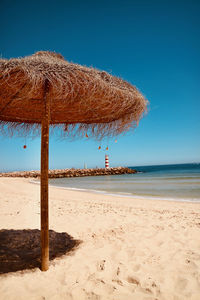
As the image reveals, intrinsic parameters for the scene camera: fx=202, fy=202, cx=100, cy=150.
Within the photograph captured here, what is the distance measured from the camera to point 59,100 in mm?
2891

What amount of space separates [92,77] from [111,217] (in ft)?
14.2

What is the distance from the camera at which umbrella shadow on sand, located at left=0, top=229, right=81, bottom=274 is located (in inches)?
107

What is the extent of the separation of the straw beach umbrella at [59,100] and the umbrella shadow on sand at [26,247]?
0.45 meters

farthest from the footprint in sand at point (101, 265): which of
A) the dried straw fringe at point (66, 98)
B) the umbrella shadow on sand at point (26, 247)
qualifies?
the dried straw fringe at point (66, 98)

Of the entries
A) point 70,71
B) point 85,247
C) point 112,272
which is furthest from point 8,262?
point 70,71

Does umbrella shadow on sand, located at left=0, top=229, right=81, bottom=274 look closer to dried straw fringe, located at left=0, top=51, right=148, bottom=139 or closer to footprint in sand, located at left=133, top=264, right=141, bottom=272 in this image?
footprint in sand, located at left=133, top=264, right=141, bottom=272

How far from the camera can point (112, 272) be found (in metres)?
2.56

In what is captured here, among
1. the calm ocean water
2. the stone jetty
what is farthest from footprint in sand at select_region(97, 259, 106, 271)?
the stone jetty

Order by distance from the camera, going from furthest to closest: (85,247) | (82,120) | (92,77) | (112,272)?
(82,120)
(85,247)
(112,272)
(92,77)

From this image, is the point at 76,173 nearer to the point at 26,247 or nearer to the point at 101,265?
the point at 26,247

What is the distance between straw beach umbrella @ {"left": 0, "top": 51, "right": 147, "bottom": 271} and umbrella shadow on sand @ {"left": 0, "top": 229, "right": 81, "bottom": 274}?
0.45 m

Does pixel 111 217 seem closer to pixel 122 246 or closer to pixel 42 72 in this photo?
pixel 122 246

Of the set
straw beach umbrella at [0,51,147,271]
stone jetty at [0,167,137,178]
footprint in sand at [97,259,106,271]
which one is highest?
straw beach umbrella at [0,51,147,271]

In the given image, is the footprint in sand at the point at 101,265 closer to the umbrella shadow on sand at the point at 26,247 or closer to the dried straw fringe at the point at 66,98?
the umbrella shadow on sand at the point at 26,247
